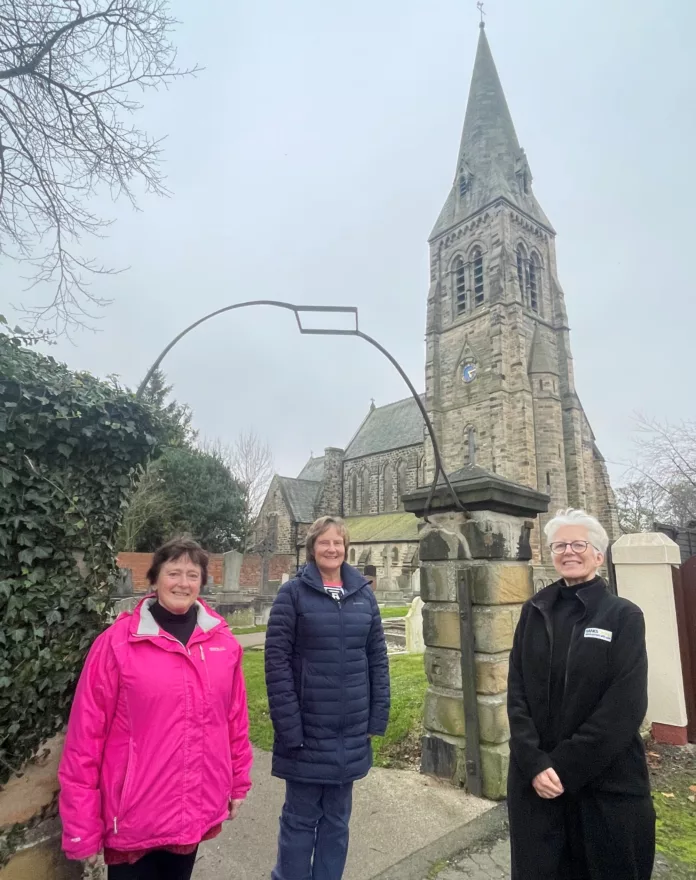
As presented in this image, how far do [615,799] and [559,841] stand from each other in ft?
1.07

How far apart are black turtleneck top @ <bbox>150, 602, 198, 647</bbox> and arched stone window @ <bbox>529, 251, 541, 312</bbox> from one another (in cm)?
3225

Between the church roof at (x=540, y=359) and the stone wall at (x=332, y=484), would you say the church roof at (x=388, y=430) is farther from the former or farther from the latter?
the church roof at (x=540, y=359)

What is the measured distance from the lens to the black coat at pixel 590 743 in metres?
1.98

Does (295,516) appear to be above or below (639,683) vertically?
above

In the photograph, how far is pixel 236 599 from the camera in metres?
15.9

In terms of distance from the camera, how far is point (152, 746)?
6.53ft

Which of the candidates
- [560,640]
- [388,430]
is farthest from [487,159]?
[560,640]

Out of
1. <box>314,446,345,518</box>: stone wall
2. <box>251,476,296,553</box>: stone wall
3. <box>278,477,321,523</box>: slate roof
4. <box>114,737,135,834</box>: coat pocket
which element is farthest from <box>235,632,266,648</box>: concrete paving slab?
<box>314,446,345,518</box>: stone wall

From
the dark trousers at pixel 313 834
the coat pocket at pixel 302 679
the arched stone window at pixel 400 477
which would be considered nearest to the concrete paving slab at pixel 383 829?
the dark trousers at pixel 313 834

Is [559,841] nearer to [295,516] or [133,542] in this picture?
[133,542]

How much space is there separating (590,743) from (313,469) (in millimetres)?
47645

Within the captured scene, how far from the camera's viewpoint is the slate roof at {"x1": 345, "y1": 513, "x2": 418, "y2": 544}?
1275 inches

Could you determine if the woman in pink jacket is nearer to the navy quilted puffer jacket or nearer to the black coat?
the navy quilted puffer jacket

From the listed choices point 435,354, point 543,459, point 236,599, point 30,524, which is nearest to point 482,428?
point 543,459
